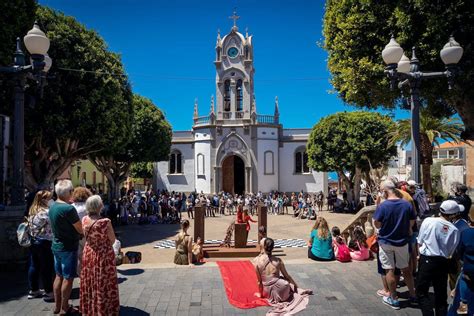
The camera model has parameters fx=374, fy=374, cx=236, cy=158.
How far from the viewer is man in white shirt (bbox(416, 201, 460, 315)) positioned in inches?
186

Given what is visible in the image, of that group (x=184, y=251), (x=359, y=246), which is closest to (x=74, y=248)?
(x=184, y=251)

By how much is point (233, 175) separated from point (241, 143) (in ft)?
10.4

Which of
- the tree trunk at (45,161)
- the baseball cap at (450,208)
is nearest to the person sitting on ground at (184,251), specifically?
the baseball cap at (450,208)

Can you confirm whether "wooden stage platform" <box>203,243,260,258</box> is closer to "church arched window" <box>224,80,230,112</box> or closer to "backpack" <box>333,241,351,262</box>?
"backpack" <box>333,241,351,262</box>

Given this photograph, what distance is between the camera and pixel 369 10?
9188 mm

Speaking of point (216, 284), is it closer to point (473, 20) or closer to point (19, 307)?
point (19, 307)

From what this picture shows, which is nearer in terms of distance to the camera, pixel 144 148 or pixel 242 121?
pixel 144 148

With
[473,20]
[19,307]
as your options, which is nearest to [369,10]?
[473,20]

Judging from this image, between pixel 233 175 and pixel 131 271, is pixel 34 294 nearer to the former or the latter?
pixel 131 271

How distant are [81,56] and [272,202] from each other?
54.8 feet

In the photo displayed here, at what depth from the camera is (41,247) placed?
218 inches

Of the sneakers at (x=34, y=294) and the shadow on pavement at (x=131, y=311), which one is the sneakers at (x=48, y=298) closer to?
the sneakers at (x=34, y=294)

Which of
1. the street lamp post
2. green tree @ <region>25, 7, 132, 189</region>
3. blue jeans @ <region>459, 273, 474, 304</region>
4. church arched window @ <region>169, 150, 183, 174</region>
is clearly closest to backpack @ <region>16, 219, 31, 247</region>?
blue jeans @ <region>459, 273, 474, 304</region>

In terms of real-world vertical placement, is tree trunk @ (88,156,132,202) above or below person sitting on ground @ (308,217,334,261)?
above
